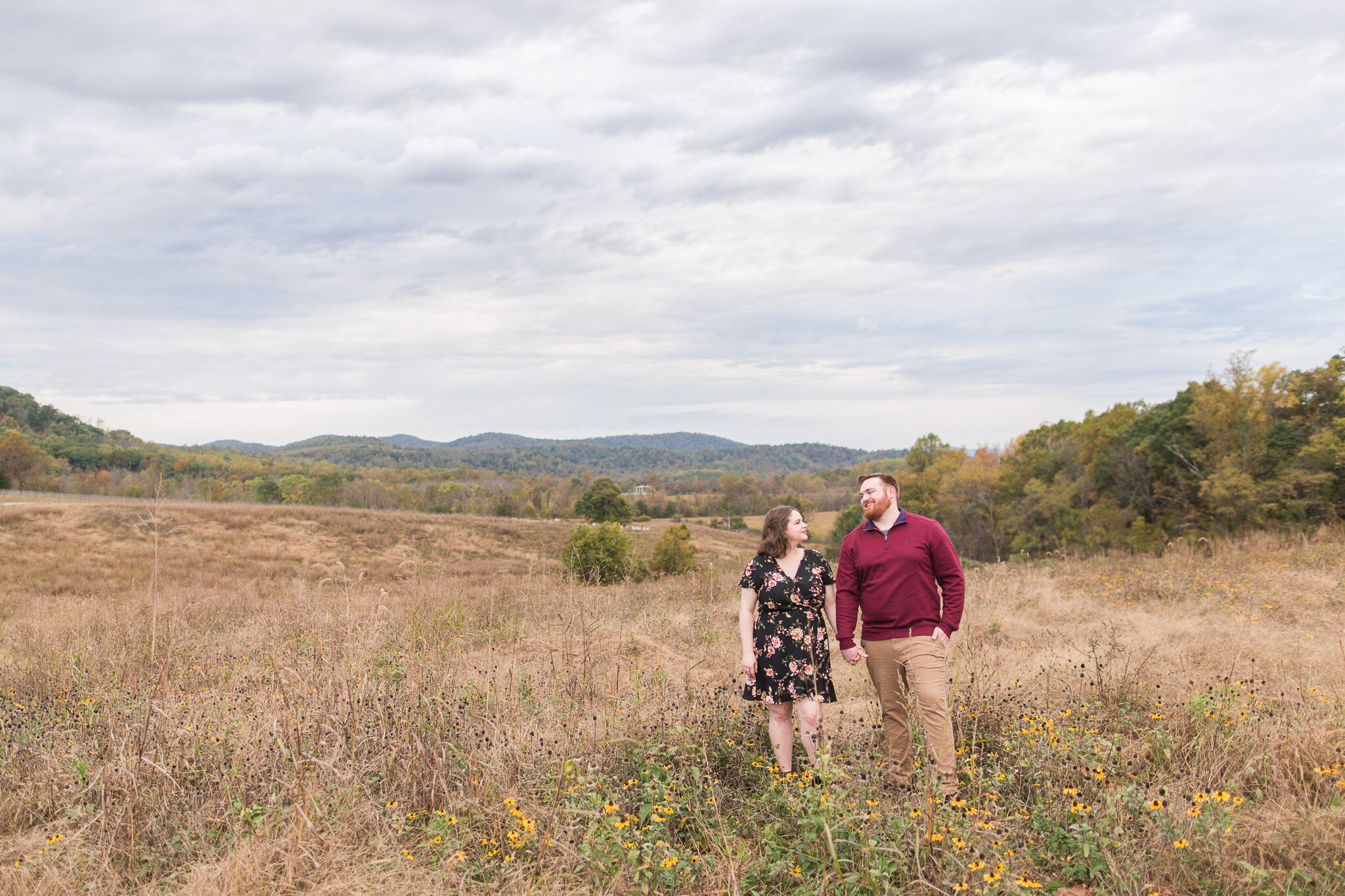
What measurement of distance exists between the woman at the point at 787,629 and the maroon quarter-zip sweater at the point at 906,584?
208 millimetres

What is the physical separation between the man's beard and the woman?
0.42 meters

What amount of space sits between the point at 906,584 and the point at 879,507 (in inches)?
19.2


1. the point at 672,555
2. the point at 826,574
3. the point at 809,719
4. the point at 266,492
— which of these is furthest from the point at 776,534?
the point at 266,492

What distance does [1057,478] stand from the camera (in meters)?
48.6

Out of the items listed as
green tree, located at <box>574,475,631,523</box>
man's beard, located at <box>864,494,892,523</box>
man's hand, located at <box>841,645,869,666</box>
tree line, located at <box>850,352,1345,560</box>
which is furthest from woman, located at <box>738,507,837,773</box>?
green tree, located at <box>574,475,631,523</box>

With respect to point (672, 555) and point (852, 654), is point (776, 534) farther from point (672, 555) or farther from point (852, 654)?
point (672, 555)

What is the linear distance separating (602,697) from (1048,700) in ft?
11.1

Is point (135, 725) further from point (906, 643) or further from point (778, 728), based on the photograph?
point (906, 643)

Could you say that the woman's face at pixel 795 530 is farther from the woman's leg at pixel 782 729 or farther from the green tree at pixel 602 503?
the green tree at pixel 602 503

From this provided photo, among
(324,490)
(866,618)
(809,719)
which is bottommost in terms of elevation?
(324,490)

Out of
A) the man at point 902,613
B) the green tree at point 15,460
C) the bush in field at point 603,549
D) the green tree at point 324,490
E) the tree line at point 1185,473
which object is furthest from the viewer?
the green tree at point 324,490

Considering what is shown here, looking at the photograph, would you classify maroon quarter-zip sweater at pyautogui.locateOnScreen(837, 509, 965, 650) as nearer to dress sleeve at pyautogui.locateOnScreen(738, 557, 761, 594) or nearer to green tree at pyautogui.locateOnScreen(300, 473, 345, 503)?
dress sleeve at pyautogui.locateOnScreen(738, 557, 761, 594)

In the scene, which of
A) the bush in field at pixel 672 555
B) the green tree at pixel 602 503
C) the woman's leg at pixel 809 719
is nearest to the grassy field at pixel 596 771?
the woman's leg at pixel 809 719

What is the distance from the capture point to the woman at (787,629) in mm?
4070
